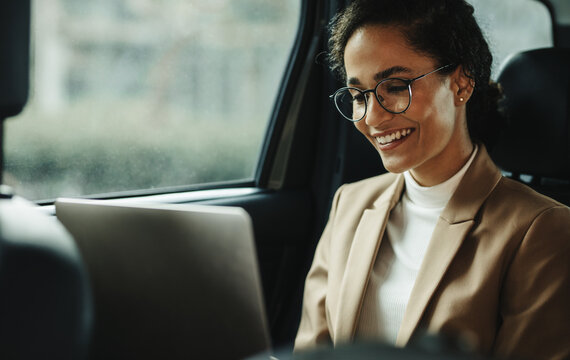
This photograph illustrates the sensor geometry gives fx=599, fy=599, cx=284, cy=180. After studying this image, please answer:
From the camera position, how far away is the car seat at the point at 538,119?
1.57 metres

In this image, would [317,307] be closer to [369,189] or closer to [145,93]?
[369,189]

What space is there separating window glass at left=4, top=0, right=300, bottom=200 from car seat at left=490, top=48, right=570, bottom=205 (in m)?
0.84

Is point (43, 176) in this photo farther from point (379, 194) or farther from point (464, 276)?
point (464, 276)

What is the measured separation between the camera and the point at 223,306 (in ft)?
2.73

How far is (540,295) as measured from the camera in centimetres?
119

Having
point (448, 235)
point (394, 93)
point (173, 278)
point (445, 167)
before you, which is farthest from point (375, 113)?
point (173, 278)

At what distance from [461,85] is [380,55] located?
0.21 meters

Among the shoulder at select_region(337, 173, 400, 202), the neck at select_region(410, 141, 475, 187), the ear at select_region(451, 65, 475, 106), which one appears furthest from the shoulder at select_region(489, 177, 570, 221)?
the shoulder at select_region(337, 173, 400, 202)

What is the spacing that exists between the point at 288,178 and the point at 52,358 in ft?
4.99

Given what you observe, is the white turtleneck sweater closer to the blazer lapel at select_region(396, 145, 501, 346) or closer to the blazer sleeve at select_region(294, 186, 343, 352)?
the blazer lapel at select_region(396, 145, 501, 346)

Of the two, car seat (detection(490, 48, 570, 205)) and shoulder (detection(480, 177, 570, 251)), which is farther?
car seat (detection(490, 48, 570, 205))

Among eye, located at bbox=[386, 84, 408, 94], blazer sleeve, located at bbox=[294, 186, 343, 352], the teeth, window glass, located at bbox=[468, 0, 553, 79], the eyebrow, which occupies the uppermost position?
window glass, located at bbox=[468, 0, 553, 79]

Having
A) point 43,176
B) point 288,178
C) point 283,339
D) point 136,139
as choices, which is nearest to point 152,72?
point 136,139

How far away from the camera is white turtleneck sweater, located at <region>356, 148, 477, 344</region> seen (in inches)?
54.5
